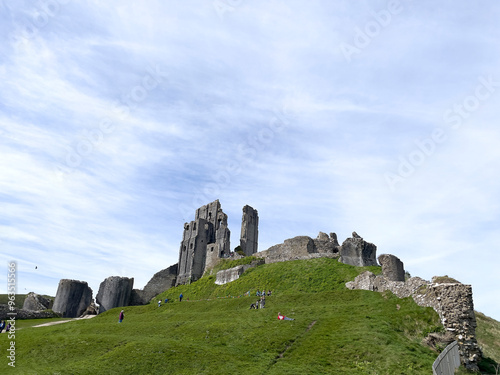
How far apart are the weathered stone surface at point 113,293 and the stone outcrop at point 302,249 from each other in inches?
1109

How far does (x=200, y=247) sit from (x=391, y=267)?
53429mm

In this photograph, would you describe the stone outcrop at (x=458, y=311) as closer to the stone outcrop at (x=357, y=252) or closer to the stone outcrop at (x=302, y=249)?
the stone outcrop at (x=357, y=252)

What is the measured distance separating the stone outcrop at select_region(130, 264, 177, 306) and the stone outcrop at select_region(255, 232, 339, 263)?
89.7 feet

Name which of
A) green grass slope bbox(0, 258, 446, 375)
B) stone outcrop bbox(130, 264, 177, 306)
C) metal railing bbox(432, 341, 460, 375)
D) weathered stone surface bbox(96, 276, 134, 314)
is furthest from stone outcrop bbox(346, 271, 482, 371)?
stone outcrop bbox(130, 264, 177, 306)

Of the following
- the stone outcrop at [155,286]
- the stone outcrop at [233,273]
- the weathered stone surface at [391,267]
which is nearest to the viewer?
the weathered stone surface at [391,267]

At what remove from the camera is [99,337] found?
102 ft

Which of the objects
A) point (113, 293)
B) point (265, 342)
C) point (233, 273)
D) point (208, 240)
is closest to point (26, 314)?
point (113, 293)

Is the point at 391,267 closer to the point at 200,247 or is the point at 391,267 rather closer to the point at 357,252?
the point at 357,252

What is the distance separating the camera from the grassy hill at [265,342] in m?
23.1

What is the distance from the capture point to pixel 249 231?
97.2m

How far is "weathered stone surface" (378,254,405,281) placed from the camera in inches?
1624

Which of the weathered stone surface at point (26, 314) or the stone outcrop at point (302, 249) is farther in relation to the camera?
the stone outcrop at point (302, 249)

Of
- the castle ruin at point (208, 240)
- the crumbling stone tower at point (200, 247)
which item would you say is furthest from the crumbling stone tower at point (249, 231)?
the crumbling stone tower at point (200, 247)

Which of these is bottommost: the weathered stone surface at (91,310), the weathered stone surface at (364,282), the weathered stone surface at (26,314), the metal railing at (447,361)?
the metal railing at (447,361)
